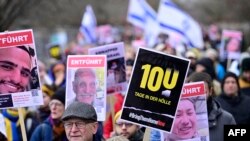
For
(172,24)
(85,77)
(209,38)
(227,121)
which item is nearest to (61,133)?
(85,77)

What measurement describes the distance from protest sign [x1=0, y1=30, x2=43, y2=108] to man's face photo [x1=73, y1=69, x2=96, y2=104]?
18.5 inches

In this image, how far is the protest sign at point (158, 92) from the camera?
24.8 feet

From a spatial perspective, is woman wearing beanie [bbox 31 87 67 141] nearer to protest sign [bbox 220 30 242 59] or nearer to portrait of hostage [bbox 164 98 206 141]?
portrait of hostage [bbox 164 98 206 141]

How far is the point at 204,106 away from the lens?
26.6 feet

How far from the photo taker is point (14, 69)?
8312 mm

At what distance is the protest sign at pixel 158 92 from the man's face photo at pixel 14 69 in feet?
3.99

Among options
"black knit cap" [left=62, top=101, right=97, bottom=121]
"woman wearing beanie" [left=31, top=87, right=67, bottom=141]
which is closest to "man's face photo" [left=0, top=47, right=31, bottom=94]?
"woman wearing beanie" [left=31, top=87, right=67, bottom=141]

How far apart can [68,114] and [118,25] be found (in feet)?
190

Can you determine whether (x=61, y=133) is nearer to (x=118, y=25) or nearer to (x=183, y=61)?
(x=183, y=61)

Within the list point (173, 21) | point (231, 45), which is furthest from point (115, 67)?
point (231, 45)

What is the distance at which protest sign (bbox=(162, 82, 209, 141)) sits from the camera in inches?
314

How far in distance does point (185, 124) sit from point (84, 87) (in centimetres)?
120

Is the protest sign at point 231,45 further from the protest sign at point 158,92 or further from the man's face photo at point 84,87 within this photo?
the protest sign at point 158,92

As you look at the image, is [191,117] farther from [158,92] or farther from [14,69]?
[14,69]
